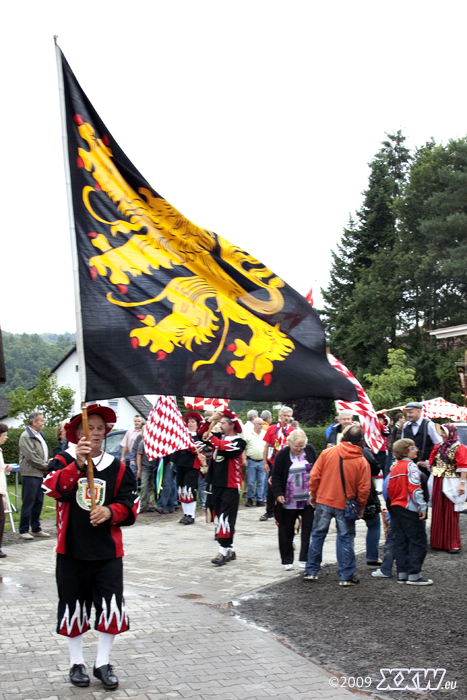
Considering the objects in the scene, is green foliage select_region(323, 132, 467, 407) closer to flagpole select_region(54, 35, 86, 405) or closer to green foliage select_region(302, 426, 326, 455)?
green foliage select_region(302, 426, 326, 455)

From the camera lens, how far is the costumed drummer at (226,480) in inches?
373

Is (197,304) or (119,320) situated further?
(197,304)

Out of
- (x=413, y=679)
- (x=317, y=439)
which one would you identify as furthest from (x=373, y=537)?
(x=317, y=439)

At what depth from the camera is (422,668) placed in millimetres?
5414

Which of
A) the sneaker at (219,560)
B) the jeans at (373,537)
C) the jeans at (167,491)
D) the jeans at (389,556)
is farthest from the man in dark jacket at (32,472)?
the jeans at (389,556)

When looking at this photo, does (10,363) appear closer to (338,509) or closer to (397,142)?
(397,142)

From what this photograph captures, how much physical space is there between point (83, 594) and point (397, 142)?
53.6 meters

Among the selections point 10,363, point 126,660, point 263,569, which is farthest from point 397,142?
point 10,363

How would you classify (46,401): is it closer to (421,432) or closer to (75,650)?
(421,432)

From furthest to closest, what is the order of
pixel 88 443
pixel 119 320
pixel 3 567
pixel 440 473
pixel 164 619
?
1. pixel 440 473
2. pixel 3 567
3. pixel 164 619
4. pixel 119 320
5. pixel 88 443

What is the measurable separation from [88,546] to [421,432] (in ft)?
Answer: 22.8

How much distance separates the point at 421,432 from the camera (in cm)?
1073

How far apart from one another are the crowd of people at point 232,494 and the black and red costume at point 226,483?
0.05 ft

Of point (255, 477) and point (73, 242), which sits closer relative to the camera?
point (73, 242)
